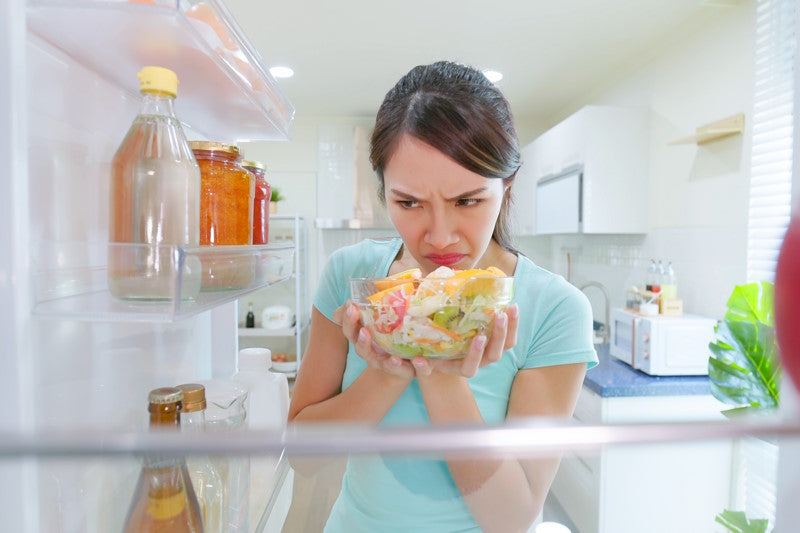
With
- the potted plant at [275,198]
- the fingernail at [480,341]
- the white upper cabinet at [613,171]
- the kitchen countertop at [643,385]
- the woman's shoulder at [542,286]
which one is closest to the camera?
the fingernail at [480,341]

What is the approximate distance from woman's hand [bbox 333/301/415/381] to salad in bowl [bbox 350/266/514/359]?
19 mm

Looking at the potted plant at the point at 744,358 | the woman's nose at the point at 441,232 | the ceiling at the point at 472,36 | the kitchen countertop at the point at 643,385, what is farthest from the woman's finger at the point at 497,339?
the ceiling at the point at 472,36

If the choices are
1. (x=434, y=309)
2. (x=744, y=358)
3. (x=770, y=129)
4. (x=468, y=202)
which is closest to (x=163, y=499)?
(x=434, y=309)

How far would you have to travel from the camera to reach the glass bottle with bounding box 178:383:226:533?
1.56 feet

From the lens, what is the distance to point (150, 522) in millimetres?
446

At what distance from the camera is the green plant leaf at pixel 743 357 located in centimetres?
135

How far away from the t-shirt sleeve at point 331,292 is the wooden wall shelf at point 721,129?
66.6 inches

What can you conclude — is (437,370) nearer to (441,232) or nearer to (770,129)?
(441,232)

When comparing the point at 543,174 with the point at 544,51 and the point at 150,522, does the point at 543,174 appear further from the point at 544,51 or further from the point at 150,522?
the point at 150,522

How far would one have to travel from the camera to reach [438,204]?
73cm

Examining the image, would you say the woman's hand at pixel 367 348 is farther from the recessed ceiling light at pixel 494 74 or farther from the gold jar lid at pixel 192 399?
the recessed ceiling light at pixel 494 74

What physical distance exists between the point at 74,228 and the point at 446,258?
1.56 ft

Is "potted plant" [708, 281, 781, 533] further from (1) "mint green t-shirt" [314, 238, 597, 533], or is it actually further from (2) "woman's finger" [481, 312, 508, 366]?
(2) "woman's finger" [481, 312, 508, 366]

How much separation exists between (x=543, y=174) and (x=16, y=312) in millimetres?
3287
